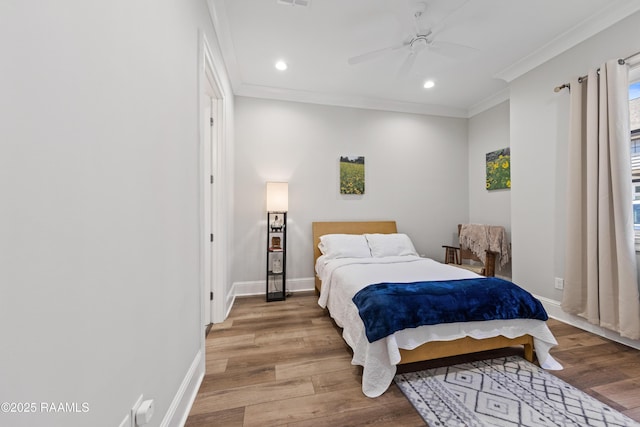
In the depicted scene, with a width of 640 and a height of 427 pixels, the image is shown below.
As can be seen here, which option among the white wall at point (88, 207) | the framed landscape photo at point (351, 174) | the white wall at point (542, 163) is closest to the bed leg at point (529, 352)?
the white wall at point (542, 163)

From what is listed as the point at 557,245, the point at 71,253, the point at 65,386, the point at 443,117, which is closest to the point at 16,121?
the point at 71,253

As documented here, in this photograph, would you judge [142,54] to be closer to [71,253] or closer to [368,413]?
[71,253]

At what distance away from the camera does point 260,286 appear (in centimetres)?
358

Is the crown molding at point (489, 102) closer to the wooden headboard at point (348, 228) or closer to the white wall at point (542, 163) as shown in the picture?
the white wall at point (542, 163)

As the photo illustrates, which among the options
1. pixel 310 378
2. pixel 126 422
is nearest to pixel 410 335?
pixel 310 378

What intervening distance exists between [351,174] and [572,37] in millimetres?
2686

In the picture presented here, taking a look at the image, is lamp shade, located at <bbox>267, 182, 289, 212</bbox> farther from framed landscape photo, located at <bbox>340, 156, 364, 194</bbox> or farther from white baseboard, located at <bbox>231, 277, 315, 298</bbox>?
white baseboard, located at <bbox>231, 277, 315, 298</bbox>

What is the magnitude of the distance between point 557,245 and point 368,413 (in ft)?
8.90

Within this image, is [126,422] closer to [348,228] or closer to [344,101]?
[348,228]

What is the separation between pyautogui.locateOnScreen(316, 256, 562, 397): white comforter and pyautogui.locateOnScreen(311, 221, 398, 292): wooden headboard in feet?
3.34

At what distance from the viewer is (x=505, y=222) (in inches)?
143

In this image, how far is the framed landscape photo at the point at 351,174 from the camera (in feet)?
12.6

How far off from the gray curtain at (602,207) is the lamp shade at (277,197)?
3.05 m

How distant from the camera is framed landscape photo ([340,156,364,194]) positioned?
12.6 ft
